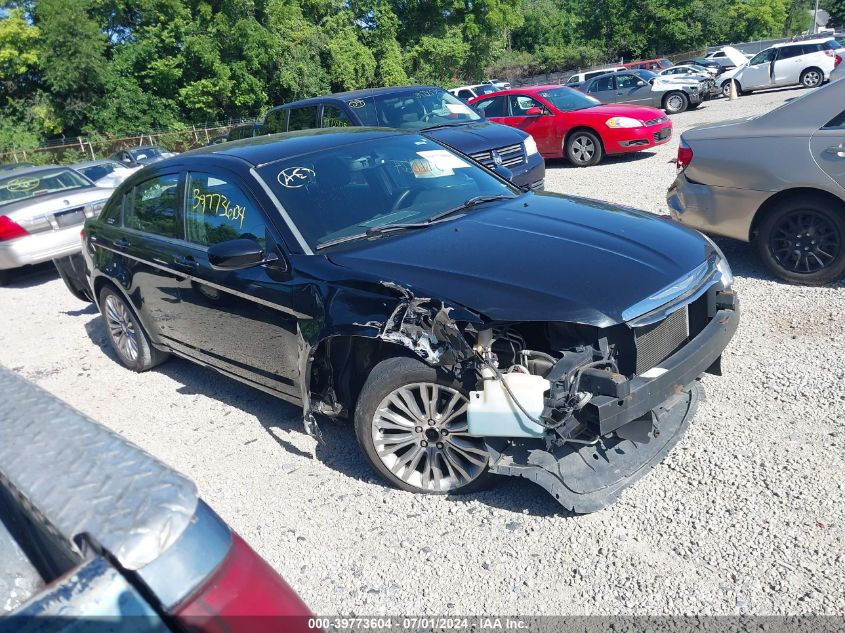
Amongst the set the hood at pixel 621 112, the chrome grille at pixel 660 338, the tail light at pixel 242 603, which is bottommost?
the hood at pixel 621 112

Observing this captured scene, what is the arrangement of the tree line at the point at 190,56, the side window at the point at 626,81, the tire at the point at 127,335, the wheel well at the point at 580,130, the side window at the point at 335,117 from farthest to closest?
the tree line at the point at 190,56, the side window at the point at 626,81, the wheel well at the point at 580,130, the side window at the point at 335,117, the tire at the point at 127,335

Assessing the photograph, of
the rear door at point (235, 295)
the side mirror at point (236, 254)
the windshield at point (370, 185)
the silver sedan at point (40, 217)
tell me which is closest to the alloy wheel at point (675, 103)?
the silver sedan at point (40, 217)

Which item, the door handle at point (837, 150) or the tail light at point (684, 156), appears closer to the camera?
the door handle at point (837, 150)

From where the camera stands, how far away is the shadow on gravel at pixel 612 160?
13309 millimetres

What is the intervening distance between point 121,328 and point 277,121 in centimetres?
569

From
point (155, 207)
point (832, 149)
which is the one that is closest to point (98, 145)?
point (155, 207)

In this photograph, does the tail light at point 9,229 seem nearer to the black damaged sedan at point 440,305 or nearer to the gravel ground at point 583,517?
the gravel ground at point 583,517

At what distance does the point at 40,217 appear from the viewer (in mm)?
9312

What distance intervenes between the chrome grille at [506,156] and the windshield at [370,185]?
3.81 m

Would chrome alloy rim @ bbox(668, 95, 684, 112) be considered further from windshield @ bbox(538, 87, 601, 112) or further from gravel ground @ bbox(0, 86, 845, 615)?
gravel ground @ bbox(0, 86, 845, 615)

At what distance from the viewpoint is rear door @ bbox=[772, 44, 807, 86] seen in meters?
23.9

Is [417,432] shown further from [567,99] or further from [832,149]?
[567,99]

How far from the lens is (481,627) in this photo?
2.75 m

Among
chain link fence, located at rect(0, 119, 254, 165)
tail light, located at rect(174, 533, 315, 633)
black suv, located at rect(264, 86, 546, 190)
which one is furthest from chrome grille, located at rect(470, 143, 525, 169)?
chain link fence, located at rect(0, 119, 254, 165)
